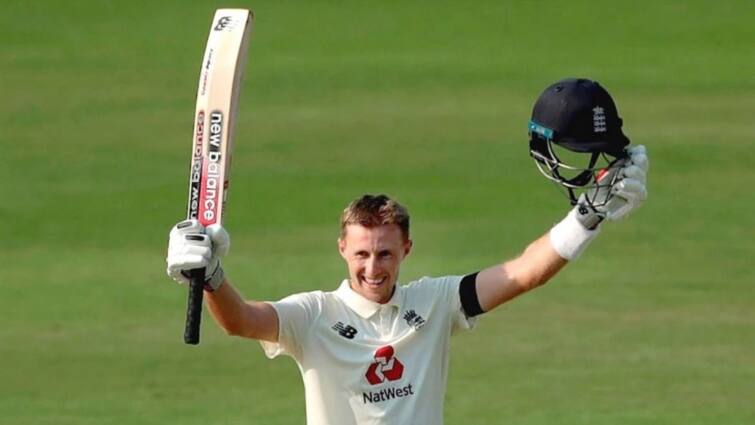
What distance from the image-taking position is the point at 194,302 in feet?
23.2

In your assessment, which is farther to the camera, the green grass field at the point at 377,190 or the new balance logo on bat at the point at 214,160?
the green grass field at the point at 377,190

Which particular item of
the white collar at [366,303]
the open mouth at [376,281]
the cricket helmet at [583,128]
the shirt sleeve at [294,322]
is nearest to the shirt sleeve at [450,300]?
the white collar at [366,303]

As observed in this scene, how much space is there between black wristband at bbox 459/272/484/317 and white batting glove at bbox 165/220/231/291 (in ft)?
3.14

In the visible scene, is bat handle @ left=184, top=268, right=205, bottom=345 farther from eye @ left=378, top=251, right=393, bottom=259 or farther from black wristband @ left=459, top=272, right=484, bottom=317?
black wristband @ left=459, top=272, right=484, bottom=317

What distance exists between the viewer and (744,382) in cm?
1224

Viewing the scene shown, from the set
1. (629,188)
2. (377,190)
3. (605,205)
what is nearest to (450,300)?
(605,205)

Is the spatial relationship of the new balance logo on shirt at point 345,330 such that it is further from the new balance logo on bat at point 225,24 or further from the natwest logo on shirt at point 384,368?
the new balance logo on bat at point 225,24

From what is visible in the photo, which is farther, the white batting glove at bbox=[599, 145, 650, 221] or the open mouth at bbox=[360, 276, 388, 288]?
the open mouth at bbox=[360, 276, 388, 288]

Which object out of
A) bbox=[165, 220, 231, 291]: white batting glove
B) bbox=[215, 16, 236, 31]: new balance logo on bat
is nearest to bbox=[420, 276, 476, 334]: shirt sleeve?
bbox=[165, 220, 231, 291]: white batting glove

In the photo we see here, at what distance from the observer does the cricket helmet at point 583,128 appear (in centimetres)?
→ 715

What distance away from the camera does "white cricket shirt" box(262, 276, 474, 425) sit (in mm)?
7324

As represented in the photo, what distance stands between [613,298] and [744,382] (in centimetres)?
207

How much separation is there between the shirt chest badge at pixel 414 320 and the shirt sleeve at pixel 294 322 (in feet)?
1.11

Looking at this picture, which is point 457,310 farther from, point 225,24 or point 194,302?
point 225,24
